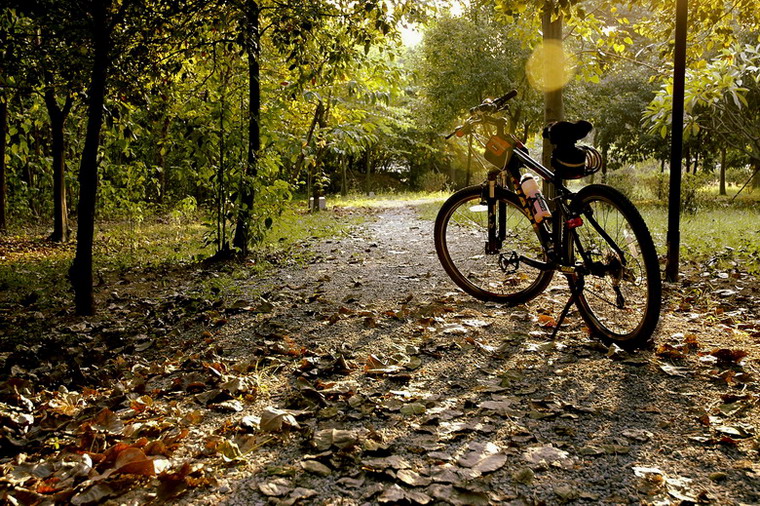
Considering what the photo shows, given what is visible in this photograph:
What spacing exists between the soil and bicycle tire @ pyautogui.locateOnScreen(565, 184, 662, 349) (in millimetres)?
161

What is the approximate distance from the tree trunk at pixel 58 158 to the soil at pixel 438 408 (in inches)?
219

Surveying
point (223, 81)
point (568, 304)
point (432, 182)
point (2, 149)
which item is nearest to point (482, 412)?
point (568, 304)

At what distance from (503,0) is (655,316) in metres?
2.97

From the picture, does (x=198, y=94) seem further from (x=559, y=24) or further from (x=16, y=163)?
(x=16, y=163)

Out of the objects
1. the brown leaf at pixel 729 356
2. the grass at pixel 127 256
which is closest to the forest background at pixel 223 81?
the grass at pixel 127 256

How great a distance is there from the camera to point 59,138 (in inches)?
335

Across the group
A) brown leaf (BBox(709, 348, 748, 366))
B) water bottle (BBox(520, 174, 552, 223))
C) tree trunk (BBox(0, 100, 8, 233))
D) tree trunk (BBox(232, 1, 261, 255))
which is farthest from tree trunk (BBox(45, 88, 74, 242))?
brown leaf (BBox(709, 348, 748, 366))

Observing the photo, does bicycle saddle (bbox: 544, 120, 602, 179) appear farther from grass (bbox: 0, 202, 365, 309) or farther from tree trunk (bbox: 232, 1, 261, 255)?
tree trunk (bbox: 232, 1, 261, 255)

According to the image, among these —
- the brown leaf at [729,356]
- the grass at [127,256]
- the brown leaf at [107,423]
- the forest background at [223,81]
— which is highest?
the forest background at [223,81]

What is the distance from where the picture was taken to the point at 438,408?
2646mm

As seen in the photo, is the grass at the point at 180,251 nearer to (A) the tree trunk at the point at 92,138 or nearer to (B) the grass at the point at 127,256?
(B) the grass at the point at 127,256

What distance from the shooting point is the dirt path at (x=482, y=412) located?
1968 mm

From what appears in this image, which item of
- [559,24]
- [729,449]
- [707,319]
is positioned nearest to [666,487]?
[729,449]

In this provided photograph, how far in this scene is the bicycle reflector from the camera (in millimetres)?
4277
